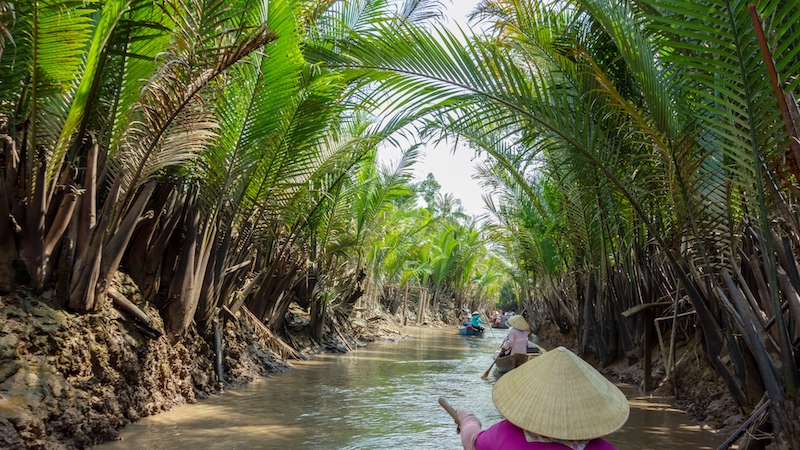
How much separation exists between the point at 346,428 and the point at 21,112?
3931 mm

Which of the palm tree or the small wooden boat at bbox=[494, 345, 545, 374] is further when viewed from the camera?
the small wooden boat at bbox=[494, 345, 545, 374]

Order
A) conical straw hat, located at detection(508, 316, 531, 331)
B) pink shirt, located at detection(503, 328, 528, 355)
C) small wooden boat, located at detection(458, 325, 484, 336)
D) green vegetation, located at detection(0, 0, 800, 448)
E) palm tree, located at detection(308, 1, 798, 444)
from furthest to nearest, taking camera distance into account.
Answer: small wooden boat, located at detection(458, 325, 484, 336), pink shirt, located at detection(503, 328, 528, 355), conical straw hat, located at detection(508, 316, 531, 331), green vegetation, located at detection(0, 0, 800, 448), palm tree, located at detection(308, 1, 798, 444)

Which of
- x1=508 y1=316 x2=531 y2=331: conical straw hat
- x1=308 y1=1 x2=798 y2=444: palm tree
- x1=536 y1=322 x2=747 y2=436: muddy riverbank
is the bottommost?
x1=536 y1=322 x2=747 y2=436: muddy riverbank

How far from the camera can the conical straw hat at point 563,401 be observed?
1.75 m

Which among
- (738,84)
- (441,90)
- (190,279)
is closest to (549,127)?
(441,90)

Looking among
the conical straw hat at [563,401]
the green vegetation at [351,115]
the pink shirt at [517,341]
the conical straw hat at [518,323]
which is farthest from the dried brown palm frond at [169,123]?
the pink shirt at [517,341]

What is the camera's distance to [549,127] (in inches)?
166

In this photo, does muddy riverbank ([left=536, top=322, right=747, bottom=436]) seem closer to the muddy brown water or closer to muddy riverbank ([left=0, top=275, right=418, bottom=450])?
the muddy brown water

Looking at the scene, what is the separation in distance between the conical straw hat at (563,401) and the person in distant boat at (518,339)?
23.0 ft

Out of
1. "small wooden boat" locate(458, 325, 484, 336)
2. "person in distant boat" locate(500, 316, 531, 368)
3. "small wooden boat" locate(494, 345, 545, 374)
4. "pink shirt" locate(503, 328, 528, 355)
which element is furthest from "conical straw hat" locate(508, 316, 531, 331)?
"small wooden boat" locate(458, 325, 484, 336)

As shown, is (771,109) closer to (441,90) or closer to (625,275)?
(441,90)

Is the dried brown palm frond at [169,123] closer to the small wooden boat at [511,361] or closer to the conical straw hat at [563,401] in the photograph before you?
the conical straw hat at [563,401]

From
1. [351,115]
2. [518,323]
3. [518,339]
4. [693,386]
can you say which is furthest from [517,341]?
[351,115]

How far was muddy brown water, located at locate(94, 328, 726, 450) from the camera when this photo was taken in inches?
181
